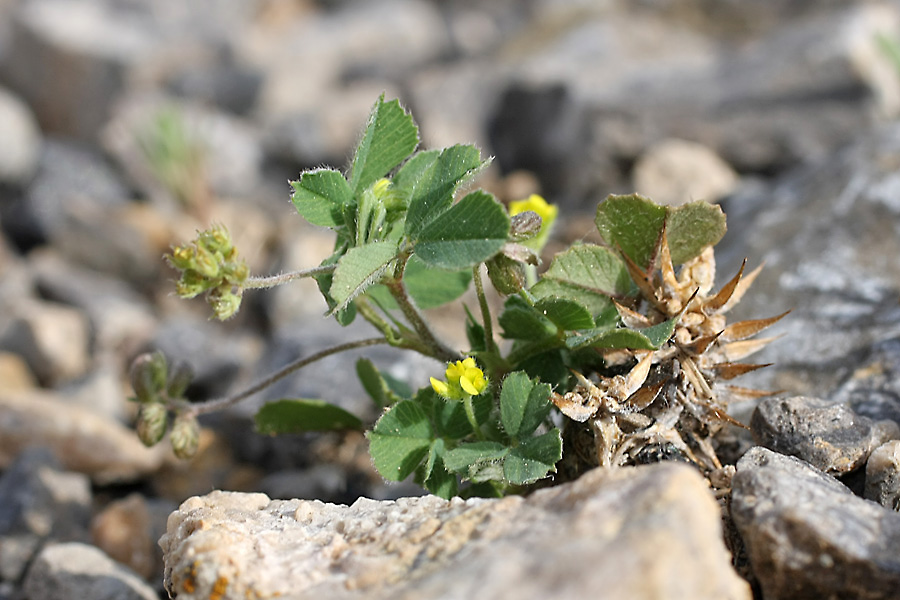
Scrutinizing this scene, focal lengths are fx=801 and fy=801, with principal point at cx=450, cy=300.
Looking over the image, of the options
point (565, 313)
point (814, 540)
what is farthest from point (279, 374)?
point (814, 540)

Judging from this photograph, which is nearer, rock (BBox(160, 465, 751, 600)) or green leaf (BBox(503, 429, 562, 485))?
rock (BBox(160, 465, 751, 600))

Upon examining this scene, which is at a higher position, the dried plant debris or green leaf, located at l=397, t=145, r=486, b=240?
green leaf, located at l=397, t=145, r=486, b=240

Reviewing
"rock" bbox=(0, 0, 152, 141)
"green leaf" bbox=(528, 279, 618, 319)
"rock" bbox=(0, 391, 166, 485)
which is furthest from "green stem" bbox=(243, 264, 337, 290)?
"rock" bbox=(0, 0, 152, 141)

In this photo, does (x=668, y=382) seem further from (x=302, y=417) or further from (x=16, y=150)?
(x=16, y=150)

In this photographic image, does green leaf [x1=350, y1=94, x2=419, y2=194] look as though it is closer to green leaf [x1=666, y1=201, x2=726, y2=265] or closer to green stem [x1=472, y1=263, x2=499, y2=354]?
green stem [x1=472, y1=263, x2=499, y2=354]

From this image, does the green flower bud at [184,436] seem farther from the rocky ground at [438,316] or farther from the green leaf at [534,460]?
the green leaf at [534,460]

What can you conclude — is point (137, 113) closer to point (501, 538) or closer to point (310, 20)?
point (310, 20)
